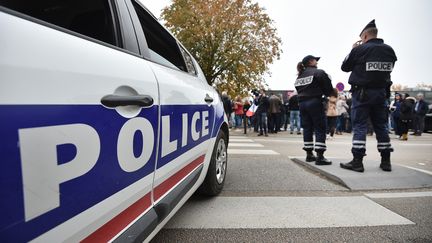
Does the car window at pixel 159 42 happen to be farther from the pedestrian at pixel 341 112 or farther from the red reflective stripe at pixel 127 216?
the pedestrian at pixel 341 112

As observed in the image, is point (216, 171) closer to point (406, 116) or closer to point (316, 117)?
point (316, 117)

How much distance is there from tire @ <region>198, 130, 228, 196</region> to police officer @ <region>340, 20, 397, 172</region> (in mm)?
1926

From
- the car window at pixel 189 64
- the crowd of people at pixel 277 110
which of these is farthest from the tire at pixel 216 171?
the crowd of people at pixel 277 110

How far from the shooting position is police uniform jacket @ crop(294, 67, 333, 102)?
3.78m

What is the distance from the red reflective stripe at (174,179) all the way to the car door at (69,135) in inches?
3.8

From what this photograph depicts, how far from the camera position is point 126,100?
1.01 metres

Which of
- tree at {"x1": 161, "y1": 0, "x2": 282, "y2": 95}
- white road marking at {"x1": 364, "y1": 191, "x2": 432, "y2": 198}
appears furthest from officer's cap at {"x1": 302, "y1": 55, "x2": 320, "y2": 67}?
tree at {"x1": 161, "y1": 0, "x2": 282, "y2": 95}

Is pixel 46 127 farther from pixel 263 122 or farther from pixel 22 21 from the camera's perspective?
pixel 263 122

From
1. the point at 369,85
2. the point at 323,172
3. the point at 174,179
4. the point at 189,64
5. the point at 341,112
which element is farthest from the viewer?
the point at 341,112

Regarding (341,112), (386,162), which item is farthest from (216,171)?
(341,112)

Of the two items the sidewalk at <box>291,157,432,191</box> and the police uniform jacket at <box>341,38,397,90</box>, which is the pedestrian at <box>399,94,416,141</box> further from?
the police uniform jacket at <box>341,38,397,90</box>

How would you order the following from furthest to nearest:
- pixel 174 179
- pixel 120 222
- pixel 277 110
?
pixel 277 110 < pixel 174 179 < pixel 120 222

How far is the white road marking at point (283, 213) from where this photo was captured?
2066 mm

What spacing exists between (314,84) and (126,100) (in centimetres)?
341
